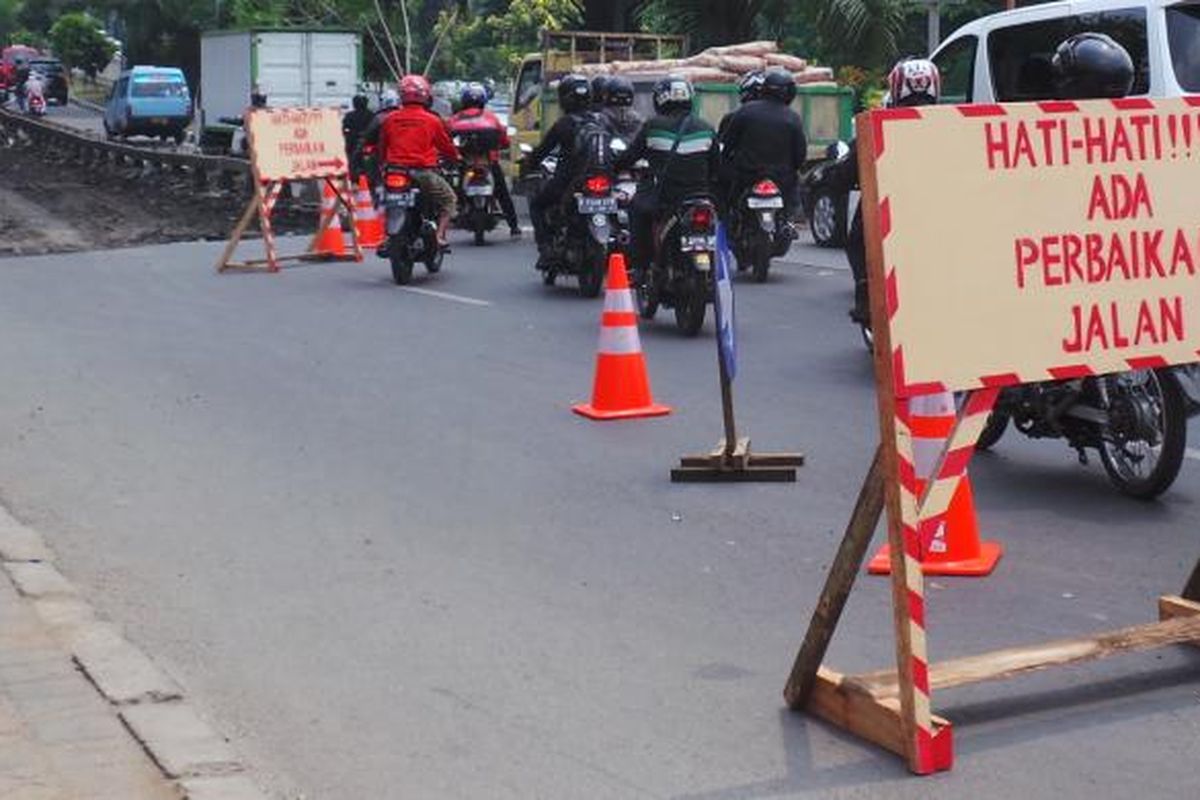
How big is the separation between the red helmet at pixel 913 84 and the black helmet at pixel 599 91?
5.91 metres

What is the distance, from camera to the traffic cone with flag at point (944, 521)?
7230 millimetres

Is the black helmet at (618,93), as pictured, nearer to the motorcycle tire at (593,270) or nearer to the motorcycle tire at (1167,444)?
the motorcycle tire at (593,270)

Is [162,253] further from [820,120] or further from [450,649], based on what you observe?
[450,649]

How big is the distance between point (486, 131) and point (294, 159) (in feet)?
7.33

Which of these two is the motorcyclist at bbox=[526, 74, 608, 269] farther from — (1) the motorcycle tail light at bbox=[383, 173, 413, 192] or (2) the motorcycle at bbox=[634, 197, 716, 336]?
(2) the motorcycle at bbox=[634, 197, 716, 336]

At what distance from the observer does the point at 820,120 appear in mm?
24297

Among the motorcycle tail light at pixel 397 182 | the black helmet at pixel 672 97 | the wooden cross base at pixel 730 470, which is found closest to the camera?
the wooden cross base at pixel 730 470

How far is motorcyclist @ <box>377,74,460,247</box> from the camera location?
17453 millimetres

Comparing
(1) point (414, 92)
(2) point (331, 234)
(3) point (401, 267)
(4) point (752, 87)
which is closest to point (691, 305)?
(4) point (752, 87)

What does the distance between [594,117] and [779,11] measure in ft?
59.3

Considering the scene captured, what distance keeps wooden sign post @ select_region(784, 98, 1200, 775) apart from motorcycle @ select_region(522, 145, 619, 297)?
33.4 feet

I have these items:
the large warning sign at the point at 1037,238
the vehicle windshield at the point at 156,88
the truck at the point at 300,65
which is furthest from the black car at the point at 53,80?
the large warning sign at the point at 1037,238

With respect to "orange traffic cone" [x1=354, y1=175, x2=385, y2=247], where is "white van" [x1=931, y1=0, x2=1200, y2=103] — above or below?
above

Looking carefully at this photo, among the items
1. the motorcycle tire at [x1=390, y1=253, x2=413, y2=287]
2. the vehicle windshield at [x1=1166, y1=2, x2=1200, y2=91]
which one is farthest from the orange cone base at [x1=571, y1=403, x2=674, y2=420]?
the motorcycle tire at [x1=390, y1=253, x2=413, y2=287]
